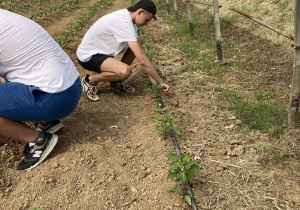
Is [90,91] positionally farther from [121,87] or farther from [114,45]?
[114,45]

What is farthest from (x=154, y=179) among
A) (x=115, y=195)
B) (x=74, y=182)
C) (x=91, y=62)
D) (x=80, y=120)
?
(x=91, y=62)

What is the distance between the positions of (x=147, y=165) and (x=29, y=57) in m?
1.25

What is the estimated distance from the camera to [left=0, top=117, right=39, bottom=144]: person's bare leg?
225 centimetres

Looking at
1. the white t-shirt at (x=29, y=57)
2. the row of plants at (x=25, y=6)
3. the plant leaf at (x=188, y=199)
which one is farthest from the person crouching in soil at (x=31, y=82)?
the row of plants at (x=25, y=6)

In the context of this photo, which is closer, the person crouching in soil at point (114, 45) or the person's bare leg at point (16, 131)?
the person's bare leg at point (16, 131)

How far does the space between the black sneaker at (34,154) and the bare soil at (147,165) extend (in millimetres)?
50

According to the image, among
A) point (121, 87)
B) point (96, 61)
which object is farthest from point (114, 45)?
point (121, 87)

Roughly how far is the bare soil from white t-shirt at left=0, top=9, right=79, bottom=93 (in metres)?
0.66

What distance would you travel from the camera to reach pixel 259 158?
7.58ft

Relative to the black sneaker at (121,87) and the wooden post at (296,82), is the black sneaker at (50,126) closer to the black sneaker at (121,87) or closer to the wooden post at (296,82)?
the black sneaker at (121,87)

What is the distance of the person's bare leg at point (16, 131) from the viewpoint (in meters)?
2.25

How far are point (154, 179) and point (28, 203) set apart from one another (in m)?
0.93

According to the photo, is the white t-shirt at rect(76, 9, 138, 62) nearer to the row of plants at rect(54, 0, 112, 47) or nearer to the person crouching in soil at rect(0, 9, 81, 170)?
the person crouching in soil at rect(0, 9, 81, 170)

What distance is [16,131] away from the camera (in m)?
2.30
